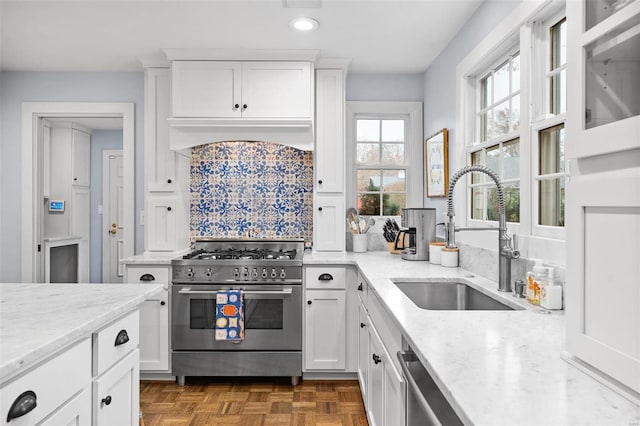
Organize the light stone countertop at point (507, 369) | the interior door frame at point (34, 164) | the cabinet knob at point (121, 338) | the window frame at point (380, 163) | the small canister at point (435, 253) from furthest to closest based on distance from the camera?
1. the window frame at point (380, 163)
2. the interior door frame at point (34, 164)
3. the small canister at point (435, 253)
4. the cabinet knob at point (121, 338)
5. the light stone countertop at point (507, 369)

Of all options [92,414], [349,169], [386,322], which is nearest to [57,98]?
[349,169]

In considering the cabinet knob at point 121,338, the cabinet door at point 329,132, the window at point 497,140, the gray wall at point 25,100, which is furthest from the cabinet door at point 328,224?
the cabinet knob at point 121,338

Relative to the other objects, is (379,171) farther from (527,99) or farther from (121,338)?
(121,338)

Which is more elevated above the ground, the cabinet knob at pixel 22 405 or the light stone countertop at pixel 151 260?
the light stone countertop at pixel 151 260

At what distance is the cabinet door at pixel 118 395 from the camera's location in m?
1.33

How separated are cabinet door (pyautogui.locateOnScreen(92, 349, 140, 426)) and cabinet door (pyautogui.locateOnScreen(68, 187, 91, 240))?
4.31m

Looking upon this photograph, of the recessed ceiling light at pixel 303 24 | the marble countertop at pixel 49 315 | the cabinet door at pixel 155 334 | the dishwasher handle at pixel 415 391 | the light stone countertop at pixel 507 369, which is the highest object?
the recessed ceiling light at pixel 303 24

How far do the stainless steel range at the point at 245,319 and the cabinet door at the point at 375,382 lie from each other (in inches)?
31.3

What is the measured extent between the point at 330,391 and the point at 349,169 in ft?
5.82

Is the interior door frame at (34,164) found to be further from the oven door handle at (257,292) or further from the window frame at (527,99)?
the window frame at (527,99)

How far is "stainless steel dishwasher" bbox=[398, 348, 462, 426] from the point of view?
1.07 m

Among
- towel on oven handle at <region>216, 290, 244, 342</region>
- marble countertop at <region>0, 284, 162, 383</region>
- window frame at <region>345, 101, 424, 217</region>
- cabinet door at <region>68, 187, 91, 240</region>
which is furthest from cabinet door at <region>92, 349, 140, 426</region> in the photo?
cabinet door at <region>68, 187, 91, 240</region>

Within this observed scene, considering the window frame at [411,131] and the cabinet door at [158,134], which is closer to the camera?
the cabinet door at [158,134]

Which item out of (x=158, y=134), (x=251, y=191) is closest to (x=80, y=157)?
(x=158, y=134)
